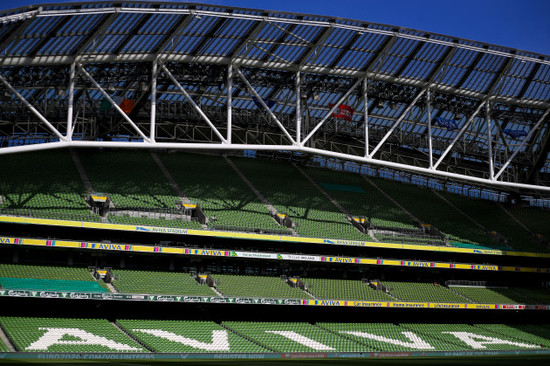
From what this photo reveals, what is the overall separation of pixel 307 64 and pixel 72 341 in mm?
21794

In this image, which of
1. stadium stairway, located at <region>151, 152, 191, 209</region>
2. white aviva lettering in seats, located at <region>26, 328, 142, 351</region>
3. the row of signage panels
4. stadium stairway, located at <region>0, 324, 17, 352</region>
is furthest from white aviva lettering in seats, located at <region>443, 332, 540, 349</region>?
stadium stairway, located at <region>0, 324, 17, 352</region>

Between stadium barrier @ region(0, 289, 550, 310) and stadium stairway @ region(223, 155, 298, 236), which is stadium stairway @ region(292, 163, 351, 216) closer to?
stadium stairway @ region(223, 155, 298, 236)

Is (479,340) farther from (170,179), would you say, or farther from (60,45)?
(60,45)

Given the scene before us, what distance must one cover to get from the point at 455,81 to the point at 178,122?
20.4 m

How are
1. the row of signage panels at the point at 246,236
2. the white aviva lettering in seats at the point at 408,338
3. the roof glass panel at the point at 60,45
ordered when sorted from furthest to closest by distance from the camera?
the white aviva lettering in seats at the point at 408,338 → the row of signage panels at the point at 246,236 → the roof glass panel at the point at 60,45

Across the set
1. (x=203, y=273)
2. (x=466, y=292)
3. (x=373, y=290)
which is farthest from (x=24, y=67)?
(x=466, y=292)

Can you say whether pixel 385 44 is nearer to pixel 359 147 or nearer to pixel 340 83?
pixel 340 83

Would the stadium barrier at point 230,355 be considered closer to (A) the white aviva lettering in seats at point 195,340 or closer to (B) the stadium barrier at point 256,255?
(A) the white aviva lettering in seats at point 195,340

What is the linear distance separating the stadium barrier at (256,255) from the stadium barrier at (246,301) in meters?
3.48

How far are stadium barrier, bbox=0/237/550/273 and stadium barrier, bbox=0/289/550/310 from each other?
3.48 meters

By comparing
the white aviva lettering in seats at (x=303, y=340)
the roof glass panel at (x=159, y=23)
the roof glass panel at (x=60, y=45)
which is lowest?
the white aviva lettering in seats at (x=303, y=340)

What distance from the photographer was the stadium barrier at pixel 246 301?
29.3 metres

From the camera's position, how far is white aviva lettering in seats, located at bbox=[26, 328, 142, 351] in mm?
25703

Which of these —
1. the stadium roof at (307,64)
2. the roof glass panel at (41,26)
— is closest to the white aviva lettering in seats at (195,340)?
the stadium roof at (307,64)
